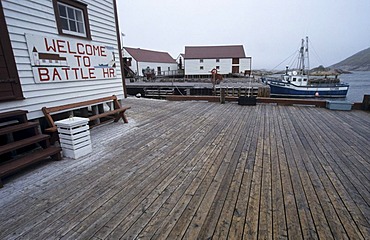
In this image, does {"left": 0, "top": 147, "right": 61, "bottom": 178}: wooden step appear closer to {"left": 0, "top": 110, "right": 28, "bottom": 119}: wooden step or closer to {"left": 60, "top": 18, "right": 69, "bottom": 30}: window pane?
{"left": 0, "top": 110, "right": 28, "bottom": 119}: wooden step

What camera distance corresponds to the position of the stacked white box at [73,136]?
3.16 m

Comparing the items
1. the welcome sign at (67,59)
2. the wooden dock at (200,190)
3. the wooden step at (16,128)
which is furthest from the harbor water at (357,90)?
the wooden step at (16,128)

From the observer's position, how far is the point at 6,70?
312 cm

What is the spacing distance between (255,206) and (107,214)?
153cm

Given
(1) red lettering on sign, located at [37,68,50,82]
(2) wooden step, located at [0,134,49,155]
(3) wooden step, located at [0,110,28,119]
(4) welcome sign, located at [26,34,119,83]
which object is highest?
(4) welcome sign, located at [26,34,119,83]

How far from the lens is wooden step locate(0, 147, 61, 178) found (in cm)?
243

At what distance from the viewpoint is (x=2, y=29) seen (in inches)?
119

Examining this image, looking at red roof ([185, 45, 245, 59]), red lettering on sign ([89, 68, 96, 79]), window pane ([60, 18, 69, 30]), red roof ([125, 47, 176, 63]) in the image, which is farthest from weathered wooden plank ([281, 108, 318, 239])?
red roof ([125, 47, 176, 63])

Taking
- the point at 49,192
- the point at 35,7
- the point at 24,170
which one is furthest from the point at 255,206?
the point at 35,7

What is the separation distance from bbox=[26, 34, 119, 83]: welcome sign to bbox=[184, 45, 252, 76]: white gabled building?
90.7 feet

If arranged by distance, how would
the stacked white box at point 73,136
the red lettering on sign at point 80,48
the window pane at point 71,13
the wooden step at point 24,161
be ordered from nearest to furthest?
the wooden step at point 24,161, the stacked white box at point 73,136, the window pane at point 71,13, the red lettering on sign at point 80,48

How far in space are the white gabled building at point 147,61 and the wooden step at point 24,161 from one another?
92.5 ft

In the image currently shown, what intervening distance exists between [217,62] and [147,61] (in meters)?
12.4

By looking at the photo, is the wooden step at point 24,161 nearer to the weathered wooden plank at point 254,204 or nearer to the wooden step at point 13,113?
the wooden step at point 13,113
